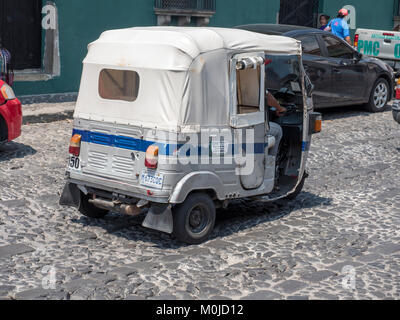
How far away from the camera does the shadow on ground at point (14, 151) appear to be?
34.2ft

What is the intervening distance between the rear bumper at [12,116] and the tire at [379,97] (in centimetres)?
804

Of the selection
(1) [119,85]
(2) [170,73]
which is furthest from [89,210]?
(2) [170,73]

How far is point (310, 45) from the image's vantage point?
13.9 meters

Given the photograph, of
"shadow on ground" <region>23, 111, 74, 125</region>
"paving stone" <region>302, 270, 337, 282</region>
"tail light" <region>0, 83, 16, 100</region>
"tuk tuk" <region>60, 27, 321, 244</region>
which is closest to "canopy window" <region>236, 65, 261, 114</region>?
"tuk tuk" <region>60, 27, 321, 244</region>

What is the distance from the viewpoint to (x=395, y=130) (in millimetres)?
13758

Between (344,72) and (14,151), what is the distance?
22.9 ft

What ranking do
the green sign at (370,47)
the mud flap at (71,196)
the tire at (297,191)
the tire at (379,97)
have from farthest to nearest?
the green sign at (370,47) < the tire at (379,97) < the tire at (297,191) < the mud flap at (71,196)

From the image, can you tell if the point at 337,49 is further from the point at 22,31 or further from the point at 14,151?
the point at 14,151

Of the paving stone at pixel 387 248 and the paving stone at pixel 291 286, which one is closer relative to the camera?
the paving stone at pixel 291 286

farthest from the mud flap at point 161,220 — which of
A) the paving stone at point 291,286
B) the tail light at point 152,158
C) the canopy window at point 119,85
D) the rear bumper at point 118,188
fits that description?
the paving stone at point 291,286

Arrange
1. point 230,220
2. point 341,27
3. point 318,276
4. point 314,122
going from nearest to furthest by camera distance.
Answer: point 318,276, point 230,220, point 314,122, point 341,27

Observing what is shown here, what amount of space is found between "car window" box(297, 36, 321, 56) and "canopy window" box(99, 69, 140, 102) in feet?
23.9

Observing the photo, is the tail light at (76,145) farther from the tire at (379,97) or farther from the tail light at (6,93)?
the tire at (379,97)
